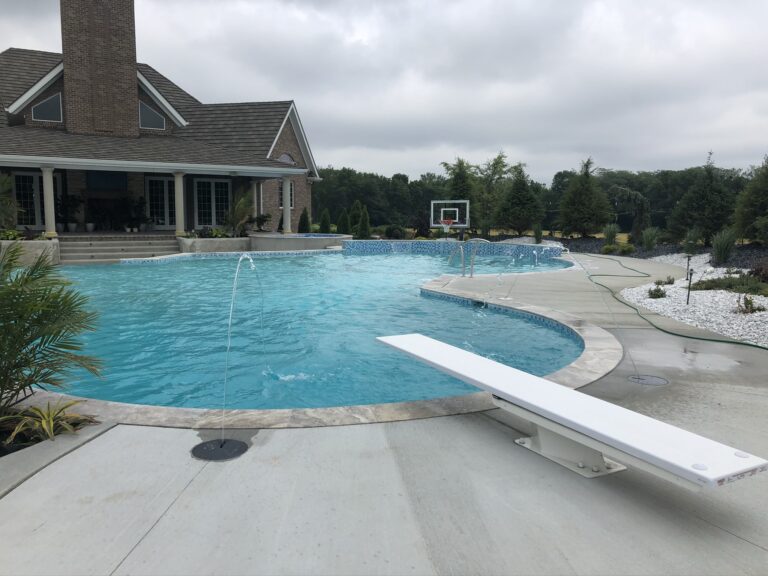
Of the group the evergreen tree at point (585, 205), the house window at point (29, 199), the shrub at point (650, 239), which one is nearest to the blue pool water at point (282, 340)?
the house window at point (29, 199)

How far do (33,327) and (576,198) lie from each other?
93.6 ft

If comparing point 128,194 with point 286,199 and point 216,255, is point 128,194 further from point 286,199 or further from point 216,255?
point 286,199

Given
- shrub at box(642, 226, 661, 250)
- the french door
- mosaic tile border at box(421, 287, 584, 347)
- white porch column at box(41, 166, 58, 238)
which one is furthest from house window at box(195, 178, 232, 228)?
shrub at box(642, 226, 661, 250)

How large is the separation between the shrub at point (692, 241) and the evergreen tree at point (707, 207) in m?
0.53

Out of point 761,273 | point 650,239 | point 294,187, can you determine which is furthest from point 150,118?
point 761,273

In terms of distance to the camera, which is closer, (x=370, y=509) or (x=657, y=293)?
(x=370, y=509)

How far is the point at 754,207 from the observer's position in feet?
53.7

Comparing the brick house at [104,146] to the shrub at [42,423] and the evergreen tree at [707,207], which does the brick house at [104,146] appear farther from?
the shrub at [42,423]

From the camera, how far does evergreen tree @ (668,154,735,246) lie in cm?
2069

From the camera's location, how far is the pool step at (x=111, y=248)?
59.8 feet

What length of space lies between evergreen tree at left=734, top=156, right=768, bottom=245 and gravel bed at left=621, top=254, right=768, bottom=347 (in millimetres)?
6202

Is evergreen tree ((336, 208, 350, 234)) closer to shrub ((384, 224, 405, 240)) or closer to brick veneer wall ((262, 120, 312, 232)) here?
brick veneer wall ((262, 120, 312, 232))

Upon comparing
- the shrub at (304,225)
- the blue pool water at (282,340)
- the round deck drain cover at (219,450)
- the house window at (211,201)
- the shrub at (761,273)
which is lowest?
the blue pool water at (282,340)

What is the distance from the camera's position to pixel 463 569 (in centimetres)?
245
